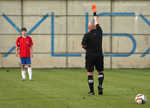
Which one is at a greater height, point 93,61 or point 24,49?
point 93,61

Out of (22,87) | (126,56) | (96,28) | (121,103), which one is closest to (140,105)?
(121,103)

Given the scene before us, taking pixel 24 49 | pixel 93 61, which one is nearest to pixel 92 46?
pixel 93 61

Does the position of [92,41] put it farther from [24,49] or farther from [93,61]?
[24,49]

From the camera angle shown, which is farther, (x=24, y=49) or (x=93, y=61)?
(x=24, y=49)

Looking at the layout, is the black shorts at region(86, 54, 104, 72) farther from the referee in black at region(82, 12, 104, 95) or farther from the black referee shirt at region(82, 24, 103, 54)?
the black referee shirt at region(82, 24, 103, 54)

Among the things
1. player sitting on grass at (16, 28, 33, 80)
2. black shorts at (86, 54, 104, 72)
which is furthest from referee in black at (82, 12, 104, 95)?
player sitting on grass at (16, 28, 33, 80)

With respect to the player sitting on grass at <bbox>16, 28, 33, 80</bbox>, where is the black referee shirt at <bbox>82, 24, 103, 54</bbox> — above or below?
above

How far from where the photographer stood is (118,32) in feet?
88.7

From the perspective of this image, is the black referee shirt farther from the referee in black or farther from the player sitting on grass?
the player sitting on grass

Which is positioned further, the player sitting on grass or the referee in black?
the player sitting on grass

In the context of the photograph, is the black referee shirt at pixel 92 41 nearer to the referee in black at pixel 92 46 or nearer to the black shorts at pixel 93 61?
the referee in black at pixel 92 46

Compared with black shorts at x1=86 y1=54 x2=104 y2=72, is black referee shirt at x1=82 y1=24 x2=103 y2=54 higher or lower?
higher

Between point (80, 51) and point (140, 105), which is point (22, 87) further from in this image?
point (80, 51)

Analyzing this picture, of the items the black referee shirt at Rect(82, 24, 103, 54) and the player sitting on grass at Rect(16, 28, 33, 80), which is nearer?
the black referee shirt at Rect(82, 24, 103, 54)
